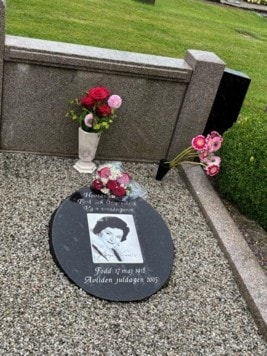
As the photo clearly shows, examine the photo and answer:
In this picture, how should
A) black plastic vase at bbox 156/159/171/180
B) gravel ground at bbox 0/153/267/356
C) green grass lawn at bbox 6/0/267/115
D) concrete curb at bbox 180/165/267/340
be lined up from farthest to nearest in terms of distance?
green grass lawn at bbox 6/0/267/115
black plastic vase at bbox 156/159/171/180
concrete curb at bbox 180/165/267/340
gravel ground at bbox 0/153/267/356

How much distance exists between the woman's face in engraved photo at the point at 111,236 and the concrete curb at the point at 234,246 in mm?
1290

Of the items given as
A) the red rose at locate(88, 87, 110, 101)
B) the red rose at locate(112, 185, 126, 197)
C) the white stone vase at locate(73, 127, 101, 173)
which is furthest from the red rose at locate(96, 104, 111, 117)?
the red rose at locate(112, 185, 126, 197)

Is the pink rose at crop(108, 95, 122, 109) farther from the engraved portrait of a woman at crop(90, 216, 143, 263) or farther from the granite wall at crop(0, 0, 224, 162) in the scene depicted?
the engraved portrait of a woman at crop(90, 216, 143, 263)

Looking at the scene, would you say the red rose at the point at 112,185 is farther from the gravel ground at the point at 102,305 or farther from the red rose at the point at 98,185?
the gravel ground at the point at 102,305

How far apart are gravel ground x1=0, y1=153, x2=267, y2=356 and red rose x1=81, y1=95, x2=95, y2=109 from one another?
104 cm

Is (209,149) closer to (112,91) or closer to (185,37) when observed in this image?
(112,91)

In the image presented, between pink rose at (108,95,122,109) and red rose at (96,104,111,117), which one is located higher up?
pink rose at (108,95,122,109)

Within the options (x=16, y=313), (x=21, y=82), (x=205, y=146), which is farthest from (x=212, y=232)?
(x=21, y=82)

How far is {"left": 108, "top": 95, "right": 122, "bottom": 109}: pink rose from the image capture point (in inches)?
217

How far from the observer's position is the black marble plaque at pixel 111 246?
4379 mm

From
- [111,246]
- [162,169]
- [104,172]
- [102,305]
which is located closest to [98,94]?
[104,172]

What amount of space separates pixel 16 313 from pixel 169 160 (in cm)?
349

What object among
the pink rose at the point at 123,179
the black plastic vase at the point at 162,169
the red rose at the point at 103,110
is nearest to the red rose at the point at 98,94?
the red rose at the point at 103,110

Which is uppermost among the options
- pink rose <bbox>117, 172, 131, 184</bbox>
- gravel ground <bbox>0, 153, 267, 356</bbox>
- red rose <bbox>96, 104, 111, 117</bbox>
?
red rose <bbox>96, 104, 111, 117</bbox>
